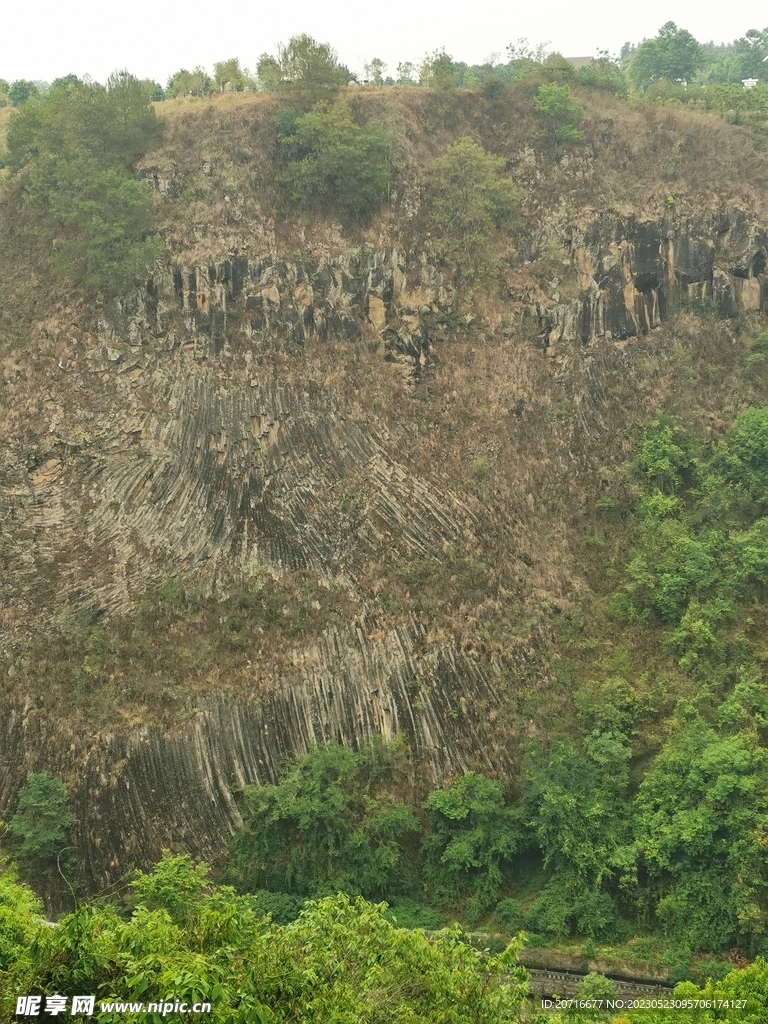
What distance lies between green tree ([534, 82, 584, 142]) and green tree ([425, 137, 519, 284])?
354cm

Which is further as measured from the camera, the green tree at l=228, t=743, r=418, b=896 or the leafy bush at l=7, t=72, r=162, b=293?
the leafy bush at l=7, t=72, r=162, b=293

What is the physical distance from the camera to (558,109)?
98.5ft

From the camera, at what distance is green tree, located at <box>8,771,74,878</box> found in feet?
64.3

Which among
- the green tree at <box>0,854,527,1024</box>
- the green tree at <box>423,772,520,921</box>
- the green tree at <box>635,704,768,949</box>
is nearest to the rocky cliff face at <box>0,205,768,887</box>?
the green tree at <box>423,772,520,921</box>

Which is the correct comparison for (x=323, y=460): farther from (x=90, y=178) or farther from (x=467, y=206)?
(x=90, y=178)

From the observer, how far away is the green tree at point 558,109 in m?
29.9

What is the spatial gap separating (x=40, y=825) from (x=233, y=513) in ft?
28.4

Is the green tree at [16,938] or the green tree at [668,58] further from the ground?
the green tree at [668,58]

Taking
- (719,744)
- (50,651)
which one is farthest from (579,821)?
(50,651)

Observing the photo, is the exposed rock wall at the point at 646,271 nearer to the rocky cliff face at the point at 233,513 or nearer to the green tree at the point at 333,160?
the rocky cliff face at the point at 233,513

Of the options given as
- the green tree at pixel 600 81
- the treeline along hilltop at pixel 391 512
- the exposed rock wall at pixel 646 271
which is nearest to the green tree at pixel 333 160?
the treeline along hilltop at pixel 391 512

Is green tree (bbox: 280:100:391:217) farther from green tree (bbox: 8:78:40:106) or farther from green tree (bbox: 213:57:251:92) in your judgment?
green tree (bbox: 8:78:40:106)

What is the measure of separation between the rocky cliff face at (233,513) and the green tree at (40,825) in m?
0.45

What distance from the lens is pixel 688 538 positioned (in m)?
24.0
